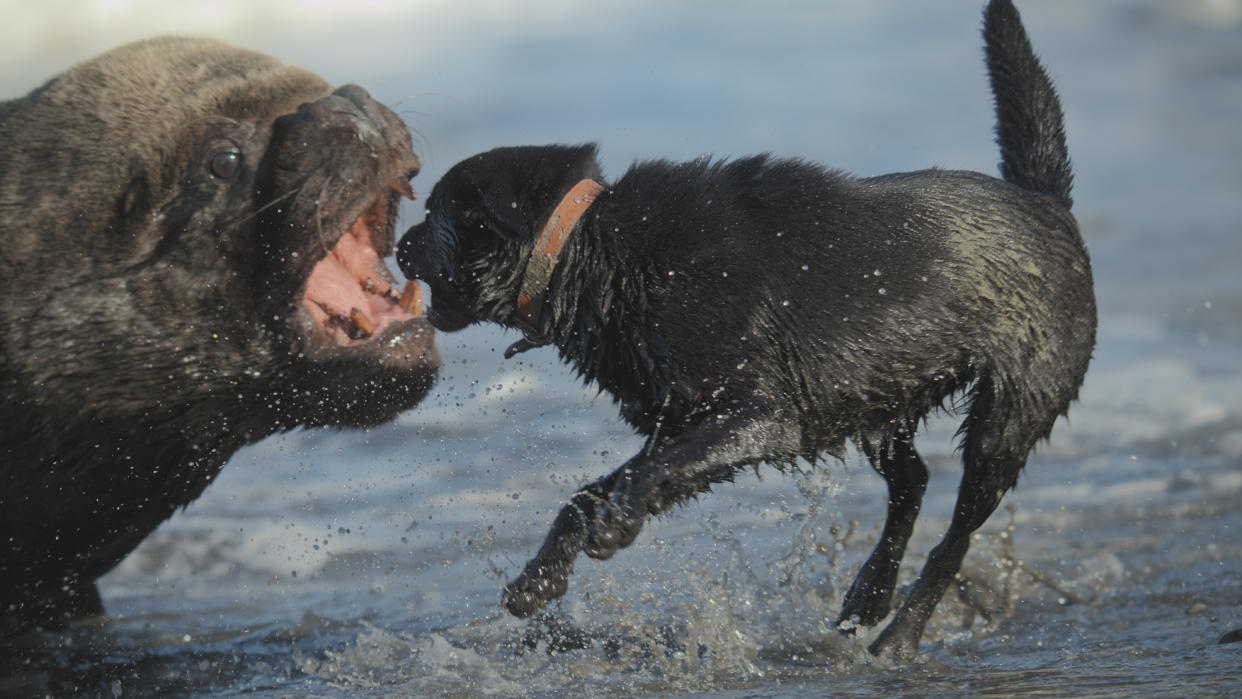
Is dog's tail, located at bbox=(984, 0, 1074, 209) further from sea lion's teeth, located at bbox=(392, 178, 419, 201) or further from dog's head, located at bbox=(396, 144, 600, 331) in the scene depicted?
sea lion's teeth, located at bbox=(392, 178, 419, 201)

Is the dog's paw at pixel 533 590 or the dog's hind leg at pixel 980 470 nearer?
the dog's paw at pixel 533 590

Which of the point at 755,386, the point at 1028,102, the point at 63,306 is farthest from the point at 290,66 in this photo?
the point at 1028,102

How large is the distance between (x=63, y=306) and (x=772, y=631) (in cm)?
220

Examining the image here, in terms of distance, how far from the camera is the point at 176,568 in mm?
5945

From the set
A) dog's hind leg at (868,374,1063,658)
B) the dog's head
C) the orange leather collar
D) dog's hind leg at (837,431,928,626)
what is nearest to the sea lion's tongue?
the dog's head

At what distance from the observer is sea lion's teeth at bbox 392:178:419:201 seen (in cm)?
404

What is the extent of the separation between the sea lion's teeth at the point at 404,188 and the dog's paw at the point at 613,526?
1.19m

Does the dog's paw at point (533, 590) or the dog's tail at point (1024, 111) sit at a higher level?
the dog's tail at point (1024, 111)

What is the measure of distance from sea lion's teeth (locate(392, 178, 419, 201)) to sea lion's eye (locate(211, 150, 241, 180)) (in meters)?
0.44

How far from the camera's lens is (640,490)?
11.2 feet

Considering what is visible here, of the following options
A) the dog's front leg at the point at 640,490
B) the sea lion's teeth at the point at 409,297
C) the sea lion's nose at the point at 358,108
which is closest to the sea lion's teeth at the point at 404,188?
the sea lion's nose at the point at 358,108

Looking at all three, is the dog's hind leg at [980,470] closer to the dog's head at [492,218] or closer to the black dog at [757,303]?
the black dog at [757,303]

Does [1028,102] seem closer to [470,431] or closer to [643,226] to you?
[643,226]

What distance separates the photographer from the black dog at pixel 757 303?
138 inches
